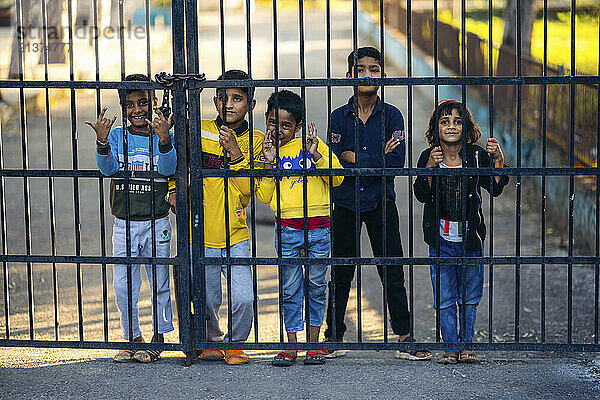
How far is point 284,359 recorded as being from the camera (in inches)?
191

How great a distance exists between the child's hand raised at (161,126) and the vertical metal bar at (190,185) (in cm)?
9

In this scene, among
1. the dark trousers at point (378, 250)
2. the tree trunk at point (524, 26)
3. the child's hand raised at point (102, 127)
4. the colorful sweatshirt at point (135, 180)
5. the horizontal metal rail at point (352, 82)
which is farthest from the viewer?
the tree trunk at point (524, 26)

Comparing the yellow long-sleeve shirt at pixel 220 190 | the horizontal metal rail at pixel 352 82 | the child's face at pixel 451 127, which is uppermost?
the horizontal metal rail at pixel 352 82

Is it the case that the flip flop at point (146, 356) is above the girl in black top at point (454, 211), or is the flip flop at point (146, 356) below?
below

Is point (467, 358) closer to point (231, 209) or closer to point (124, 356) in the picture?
point (231, 209)

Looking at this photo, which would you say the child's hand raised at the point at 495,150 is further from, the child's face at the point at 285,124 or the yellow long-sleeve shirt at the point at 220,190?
the yellow long-sleeve shirt at the point at 220,190

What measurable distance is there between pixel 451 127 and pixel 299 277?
1.13m

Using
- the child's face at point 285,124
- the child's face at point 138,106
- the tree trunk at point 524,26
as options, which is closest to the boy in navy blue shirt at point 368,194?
the child's face at point 285,124

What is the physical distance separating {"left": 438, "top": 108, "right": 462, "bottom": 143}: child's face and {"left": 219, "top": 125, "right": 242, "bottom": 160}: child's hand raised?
1.08m

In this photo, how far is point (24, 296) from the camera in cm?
707

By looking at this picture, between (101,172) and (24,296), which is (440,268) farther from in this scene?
(24,296)

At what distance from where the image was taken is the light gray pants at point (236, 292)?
15.8ft

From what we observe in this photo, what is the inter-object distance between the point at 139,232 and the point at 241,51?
93.7ft

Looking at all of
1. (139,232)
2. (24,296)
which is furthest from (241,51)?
(139,232)
